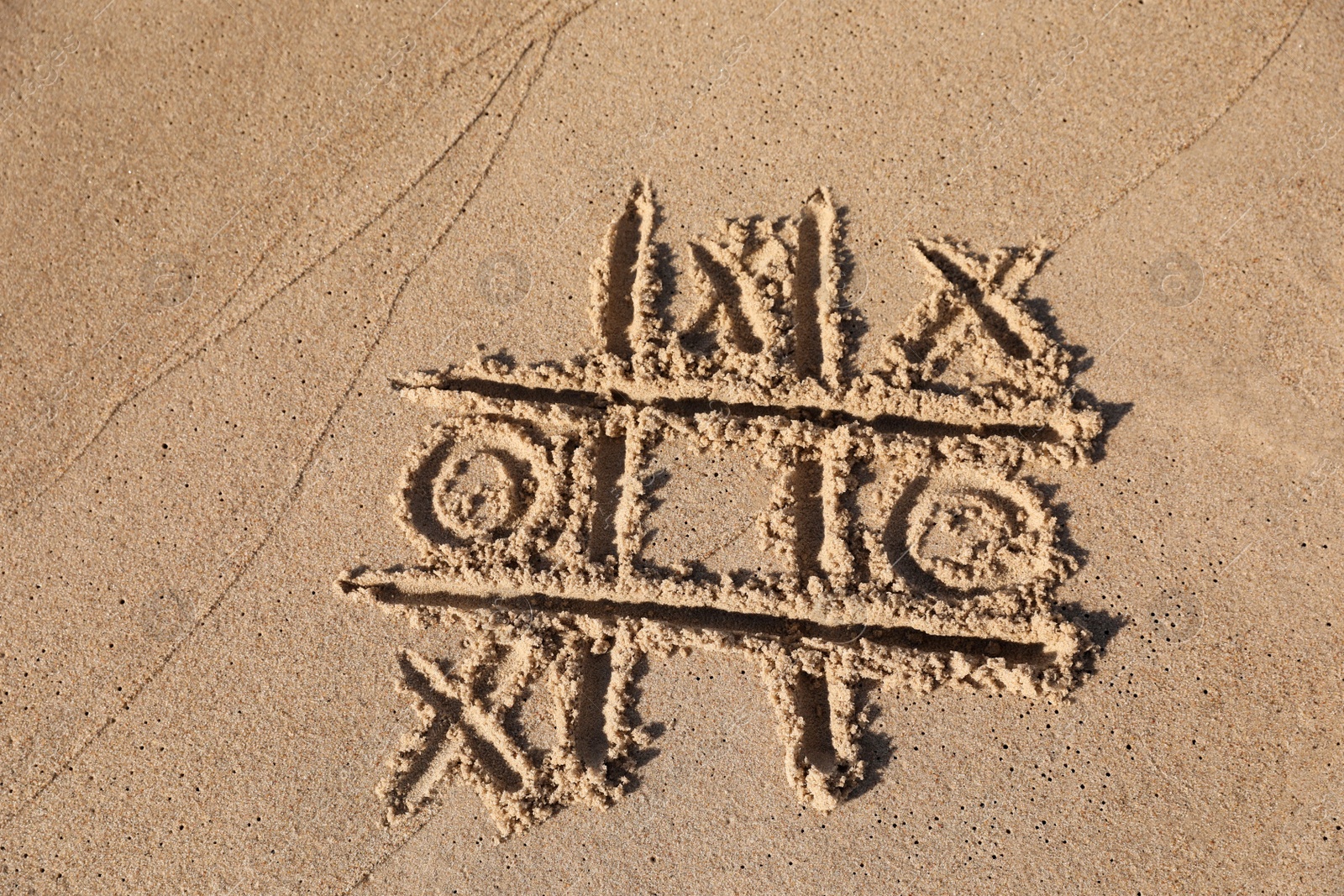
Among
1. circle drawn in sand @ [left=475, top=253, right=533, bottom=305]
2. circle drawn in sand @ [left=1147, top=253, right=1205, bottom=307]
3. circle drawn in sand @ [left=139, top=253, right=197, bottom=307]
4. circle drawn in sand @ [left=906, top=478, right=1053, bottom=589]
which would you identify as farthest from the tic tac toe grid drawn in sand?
circle drawn in sand @ [left=139, top=253, right=197, bottom=307]

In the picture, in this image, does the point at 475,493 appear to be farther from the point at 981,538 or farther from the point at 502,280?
the point at 981,538

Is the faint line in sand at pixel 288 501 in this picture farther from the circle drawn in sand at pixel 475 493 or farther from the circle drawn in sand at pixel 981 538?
the circle drawn in sand at pixel 981 538

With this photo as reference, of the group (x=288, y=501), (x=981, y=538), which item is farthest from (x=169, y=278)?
(x=981, y=538)

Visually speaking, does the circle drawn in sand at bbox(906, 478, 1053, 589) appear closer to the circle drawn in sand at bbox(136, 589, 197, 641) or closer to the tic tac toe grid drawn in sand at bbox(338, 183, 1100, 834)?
the tic tac toe grid drawn in sand at bbox(338, 183, 1100, 834)

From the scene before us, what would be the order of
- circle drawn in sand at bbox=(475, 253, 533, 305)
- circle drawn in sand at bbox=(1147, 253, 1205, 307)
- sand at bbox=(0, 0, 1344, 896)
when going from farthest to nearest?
circle drawn in sand at bbox=(475, 253, 533, 305) → circle drawn in sand at bbox=(1147, 253, 1205, 307) → sand at bbox=(0, 0, 1344, 896)

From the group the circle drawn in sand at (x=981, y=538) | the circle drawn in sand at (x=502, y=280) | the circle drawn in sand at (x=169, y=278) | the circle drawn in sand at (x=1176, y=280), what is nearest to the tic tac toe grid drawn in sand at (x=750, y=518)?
the circle drawn in sand at (x=981, y=538)
